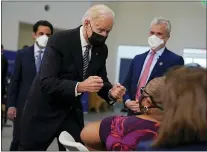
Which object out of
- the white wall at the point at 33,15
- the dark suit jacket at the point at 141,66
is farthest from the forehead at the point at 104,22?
the white wall at the point at 33,15

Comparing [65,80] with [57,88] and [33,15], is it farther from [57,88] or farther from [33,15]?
[33,15]

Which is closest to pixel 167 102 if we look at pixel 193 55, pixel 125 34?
pixel 193 55

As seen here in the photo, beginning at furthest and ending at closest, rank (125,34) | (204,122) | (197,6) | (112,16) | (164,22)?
(125,34) → (197,6) → (164,22) → (112,16) → (204,122)

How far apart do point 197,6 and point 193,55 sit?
1.35 m

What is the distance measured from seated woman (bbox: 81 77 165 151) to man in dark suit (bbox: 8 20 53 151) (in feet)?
5.20

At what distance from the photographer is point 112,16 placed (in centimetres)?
208

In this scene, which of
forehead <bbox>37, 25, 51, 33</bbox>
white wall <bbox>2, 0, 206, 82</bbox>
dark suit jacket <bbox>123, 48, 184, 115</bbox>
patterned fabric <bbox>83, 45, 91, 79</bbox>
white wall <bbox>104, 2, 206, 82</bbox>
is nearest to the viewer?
patterned fabric <bbox>83, 45, 91, 79</bbox>

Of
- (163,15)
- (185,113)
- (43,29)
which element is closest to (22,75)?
(43,29)

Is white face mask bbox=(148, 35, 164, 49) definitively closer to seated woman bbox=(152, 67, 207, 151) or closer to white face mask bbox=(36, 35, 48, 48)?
white face mask bbox=(36, 35, 48, 48)

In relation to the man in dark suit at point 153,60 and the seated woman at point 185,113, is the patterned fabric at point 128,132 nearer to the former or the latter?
the seated woman at point 185,113

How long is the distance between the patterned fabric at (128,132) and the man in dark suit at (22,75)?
A: 1.70 metres

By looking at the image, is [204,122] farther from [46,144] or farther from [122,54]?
[122,54]

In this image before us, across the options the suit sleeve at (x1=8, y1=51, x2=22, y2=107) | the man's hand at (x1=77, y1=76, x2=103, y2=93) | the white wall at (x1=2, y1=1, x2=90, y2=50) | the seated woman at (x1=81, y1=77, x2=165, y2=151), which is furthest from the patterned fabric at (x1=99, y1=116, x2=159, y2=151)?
the white wall at (x1=2, y1=1, x2=90, y2=50)

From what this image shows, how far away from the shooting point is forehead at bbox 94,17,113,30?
2.05 meters
